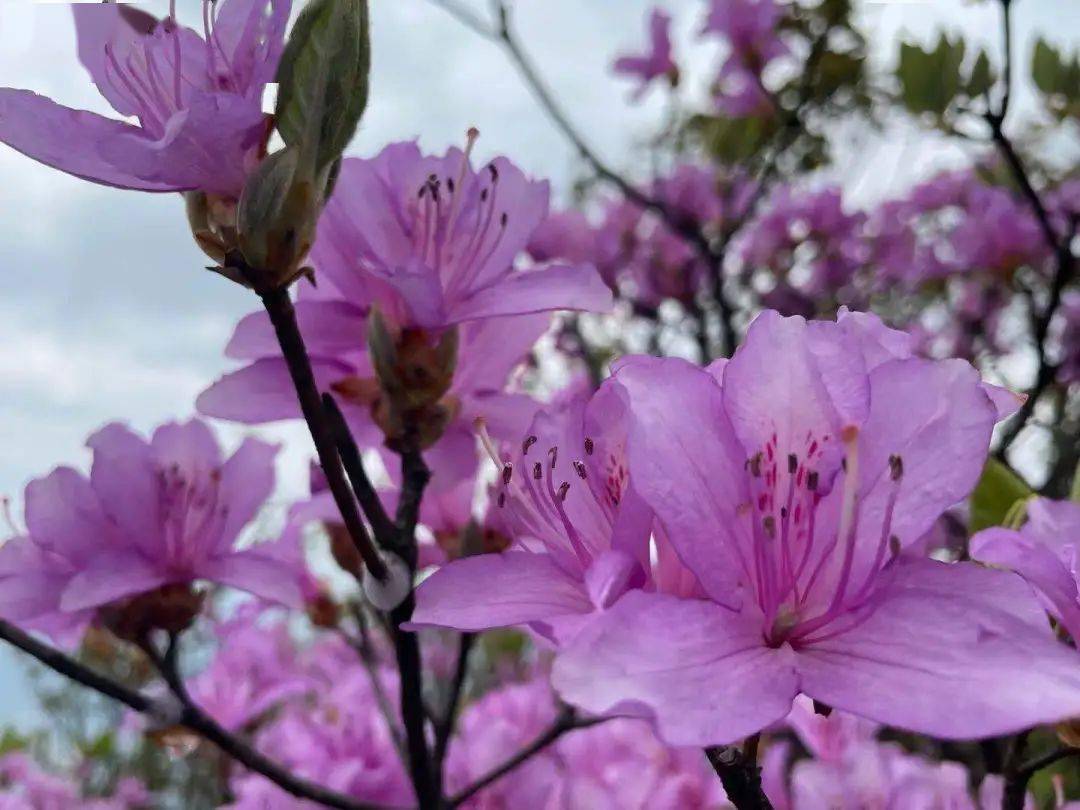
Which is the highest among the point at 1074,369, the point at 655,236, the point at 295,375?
the point at 295,375

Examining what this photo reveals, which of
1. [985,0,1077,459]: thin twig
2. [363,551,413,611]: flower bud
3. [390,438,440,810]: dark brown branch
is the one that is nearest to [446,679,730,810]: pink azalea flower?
[390,438,440,810]: dark brown branch

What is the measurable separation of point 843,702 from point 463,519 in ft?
1.97

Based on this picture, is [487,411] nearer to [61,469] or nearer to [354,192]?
[354,192]

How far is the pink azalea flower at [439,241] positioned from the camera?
0.65m

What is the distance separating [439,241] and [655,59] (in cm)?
209

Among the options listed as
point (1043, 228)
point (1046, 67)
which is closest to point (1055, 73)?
point (1046, 67)

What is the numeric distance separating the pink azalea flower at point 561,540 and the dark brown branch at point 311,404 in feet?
0.26

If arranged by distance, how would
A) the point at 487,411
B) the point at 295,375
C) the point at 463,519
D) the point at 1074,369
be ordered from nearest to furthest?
the point at 295,375
the point at 487,411
the point at 463,519
the point at 1074,369

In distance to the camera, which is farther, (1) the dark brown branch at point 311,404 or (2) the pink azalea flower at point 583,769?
(2) the pink azalea flower at point 583,769

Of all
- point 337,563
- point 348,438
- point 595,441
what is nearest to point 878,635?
point 595,441

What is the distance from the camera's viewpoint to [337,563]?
871mm

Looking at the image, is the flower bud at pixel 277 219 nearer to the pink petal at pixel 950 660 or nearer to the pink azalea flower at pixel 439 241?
the pink azalea flower at pixel 439 241

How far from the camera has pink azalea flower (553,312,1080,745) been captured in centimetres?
40

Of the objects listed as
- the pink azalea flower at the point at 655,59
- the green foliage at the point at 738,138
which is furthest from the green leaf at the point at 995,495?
the pink azalea flower at the point at 655,59
